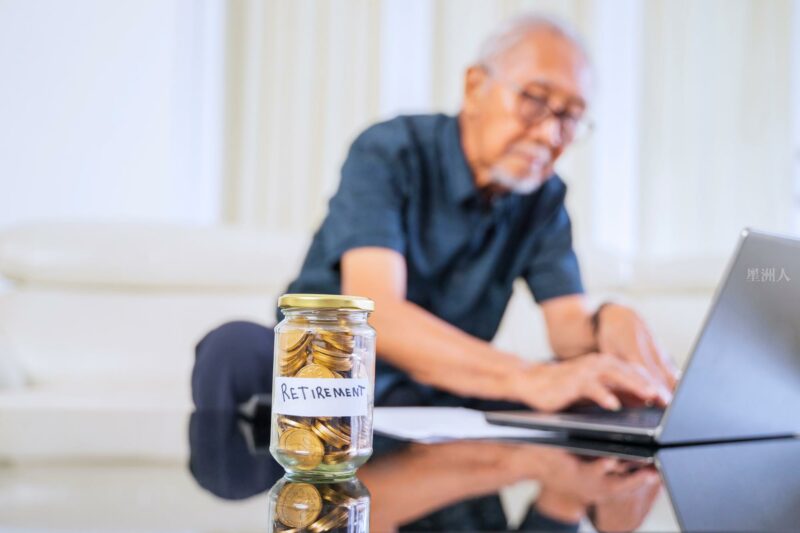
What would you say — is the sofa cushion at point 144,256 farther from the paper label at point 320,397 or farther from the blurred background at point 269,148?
the paper label at point 320,397

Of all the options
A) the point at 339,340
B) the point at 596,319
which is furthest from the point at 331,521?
the point at 596,319

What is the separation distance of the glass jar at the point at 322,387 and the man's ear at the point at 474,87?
0.99 meters

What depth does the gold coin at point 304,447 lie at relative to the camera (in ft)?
1.64

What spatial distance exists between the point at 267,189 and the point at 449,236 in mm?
1941

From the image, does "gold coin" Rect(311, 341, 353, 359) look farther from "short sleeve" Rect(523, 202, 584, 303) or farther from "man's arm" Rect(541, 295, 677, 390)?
"short sleeve" Rect(523, 202, 584, 303)

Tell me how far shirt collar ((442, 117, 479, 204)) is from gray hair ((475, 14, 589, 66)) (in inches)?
5.6

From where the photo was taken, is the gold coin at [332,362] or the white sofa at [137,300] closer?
the gold coin at [332,362]

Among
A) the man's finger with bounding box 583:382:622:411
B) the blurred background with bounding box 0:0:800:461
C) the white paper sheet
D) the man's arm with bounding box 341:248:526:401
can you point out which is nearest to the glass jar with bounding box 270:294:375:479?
the white paper sheet

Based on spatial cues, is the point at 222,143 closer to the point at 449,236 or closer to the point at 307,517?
the point at 449,236

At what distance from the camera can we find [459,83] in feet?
10.6

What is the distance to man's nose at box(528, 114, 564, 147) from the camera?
1.37m

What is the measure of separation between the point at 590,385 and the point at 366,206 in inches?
21.3

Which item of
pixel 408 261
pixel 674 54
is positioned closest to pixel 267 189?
pixel 674 54

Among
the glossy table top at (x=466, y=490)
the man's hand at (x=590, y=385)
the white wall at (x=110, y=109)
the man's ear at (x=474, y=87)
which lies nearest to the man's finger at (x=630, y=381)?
the man's hand at (x=590, y=385)
